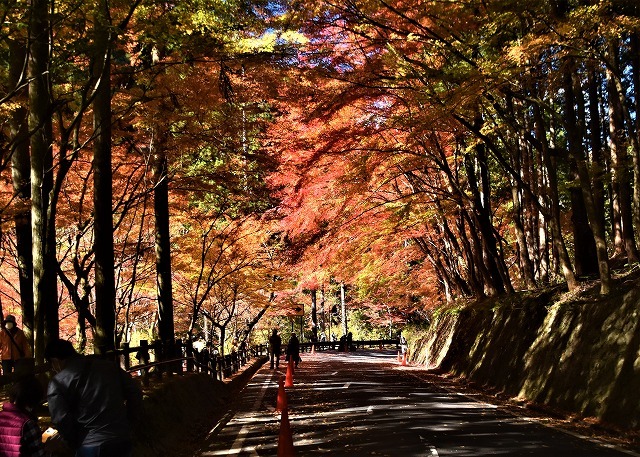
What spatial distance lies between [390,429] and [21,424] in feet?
23.4

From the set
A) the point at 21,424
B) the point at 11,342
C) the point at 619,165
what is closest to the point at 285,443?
the point at 21,424

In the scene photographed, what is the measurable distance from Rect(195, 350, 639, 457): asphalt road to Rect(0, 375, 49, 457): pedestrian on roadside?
4.92m

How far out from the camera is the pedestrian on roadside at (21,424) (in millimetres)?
3998

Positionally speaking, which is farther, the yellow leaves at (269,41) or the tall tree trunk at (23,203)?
the yellow leaves at (269,41)

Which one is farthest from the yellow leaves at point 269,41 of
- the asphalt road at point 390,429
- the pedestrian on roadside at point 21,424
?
the pedestrian on roadside at point 21,424

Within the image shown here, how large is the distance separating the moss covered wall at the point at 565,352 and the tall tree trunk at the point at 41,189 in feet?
29.6

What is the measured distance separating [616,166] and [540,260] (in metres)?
5.11

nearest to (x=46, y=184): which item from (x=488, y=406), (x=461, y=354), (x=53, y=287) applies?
(x=53, y=287)

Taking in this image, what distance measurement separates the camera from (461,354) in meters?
22.7

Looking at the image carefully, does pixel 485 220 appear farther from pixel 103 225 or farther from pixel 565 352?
pixel 103 225

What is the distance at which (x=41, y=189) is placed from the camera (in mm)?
9477

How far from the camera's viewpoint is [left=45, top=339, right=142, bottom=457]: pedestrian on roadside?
13.9 ft

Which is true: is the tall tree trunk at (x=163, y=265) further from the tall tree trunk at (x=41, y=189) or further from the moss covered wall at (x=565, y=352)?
the moss covered wall at (x=565, y=352)

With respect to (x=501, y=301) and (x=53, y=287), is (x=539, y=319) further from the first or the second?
(x=53, y=287)
